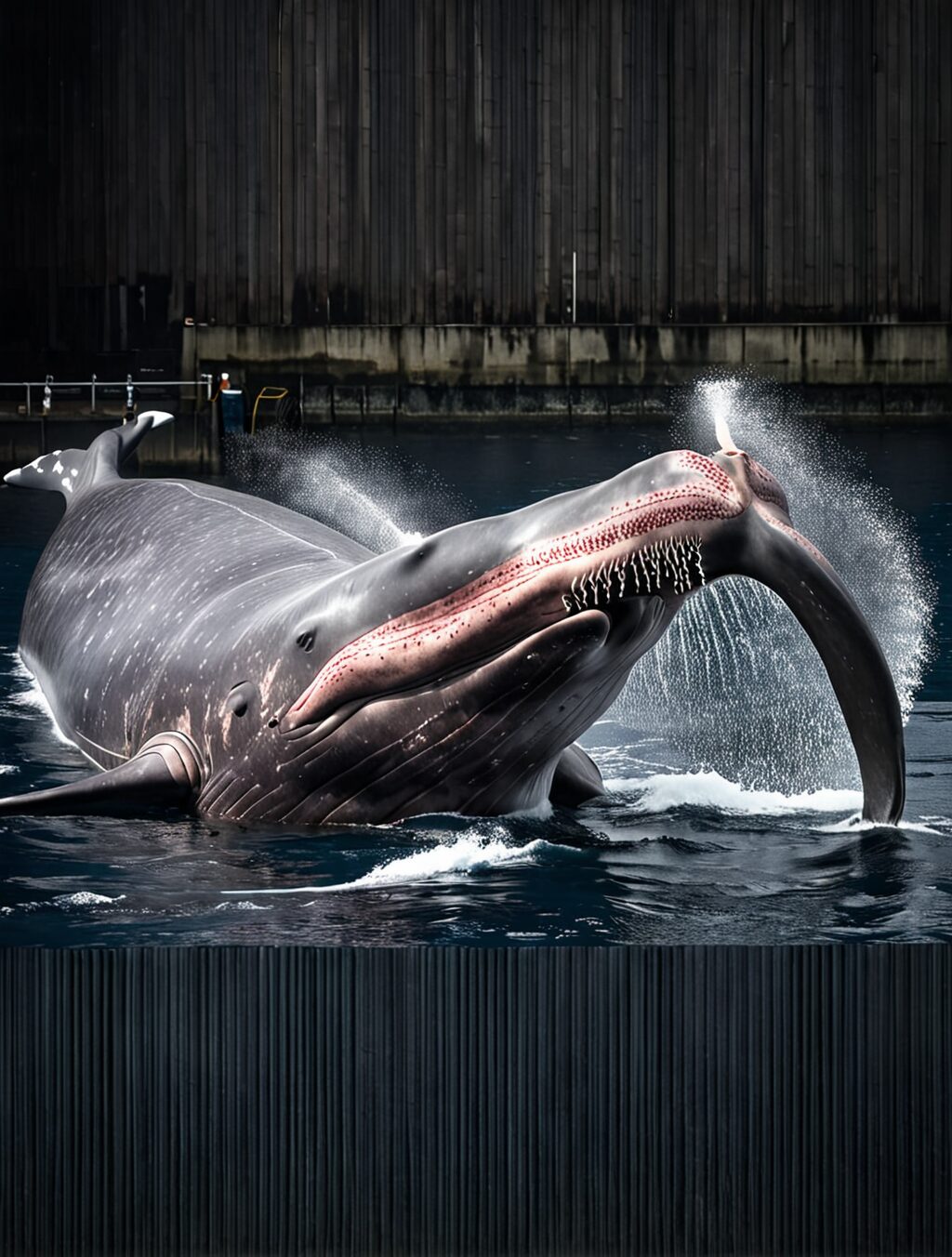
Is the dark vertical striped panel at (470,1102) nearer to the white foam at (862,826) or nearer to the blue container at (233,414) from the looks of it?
the white foam at (862,826)

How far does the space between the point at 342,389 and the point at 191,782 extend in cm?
4077

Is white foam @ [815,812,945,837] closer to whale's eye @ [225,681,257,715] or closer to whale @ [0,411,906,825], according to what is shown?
whale @ [0,411,906,825]

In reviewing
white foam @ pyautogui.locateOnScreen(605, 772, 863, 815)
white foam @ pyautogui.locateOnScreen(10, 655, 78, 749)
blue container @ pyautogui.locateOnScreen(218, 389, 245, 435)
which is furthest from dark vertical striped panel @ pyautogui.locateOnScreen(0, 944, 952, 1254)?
blue container @ pyautogui.locateOnScreen(218, 389, 245, 435)

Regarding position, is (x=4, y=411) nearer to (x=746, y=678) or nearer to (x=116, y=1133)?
(x=746, y=678)

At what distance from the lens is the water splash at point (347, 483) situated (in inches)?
1387

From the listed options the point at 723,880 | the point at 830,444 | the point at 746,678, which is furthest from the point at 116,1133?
the point at 830,444

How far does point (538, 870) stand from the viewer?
1134 cm

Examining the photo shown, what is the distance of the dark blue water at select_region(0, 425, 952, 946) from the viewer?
34.0ft

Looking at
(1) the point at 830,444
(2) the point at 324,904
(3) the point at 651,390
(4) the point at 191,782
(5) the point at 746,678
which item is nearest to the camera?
(2) the point at 324,904

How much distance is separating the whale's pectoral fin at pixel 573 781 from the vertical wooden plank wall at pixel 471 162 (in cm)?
4027

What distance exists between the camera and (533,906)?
1079 cm

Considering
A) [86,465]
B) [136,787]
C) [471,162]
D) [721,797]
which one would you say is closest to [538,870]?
[721,797]

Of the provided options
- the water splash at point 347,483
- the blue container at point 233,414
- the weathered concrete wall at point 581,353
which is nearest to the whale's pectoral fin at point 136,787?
the water splash at point 347,483

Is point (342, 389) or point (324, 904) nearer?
point (324, 904)
